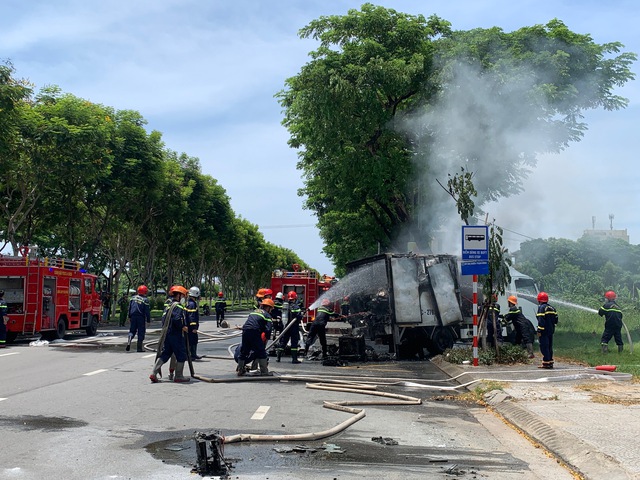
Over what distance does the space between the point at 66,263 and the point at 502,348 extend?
1644cm

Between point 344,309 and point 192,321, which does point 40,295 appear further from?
point 344,309

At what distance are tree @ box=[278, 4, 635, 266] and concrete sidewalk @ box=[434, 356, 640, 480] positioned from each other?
391 inches

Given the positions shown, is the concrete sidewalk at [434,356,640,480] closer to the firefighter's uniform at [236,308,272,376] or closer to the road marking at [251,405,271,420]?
the road marking at [251,405,271,420]

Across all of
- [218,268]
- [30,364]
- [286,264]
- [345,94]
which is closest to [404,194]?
[345,94]

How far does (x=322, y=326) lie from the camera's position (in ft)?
56.1

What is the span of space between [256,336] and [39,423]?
17.5ft

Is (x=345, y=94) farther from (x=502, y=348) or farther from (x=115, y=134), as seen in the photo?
(x=115, y=134)

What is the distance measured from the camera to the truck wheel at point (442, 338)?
18969 mm

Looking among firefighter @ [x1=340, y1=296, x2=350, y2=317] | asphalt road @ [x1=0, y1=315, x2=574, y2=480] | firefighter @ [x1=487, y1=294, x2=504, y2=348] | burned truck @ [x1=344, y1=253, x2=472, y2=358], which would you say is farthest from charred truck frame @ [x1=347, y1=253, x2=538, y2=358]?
asphalt road @ [x1=0, y1=315, x2=574, y2=480]

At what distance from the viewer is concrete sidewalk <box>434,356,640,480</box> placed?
6782mm

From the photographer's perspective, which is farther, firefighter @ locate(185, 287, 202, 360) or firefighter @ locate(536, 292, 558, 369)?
firefighter @ locate(185, 287, 202, 360)

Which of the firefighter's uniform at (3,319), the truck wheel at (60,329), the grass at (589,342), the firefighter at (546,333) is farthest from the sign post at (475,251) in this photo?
the truck wheel at (60,329)

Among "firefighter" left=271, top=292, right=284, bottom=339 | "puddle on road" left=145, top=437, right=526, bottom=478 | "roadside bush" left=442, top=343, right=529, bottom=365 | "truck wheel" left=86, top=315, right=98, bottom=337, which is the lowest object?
"puddle on road" left=145, top=437, right=526, bottom=478

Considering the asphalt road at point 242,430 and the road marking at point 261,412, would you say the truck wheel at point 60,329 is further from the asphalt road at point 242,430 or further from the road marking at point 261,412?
the road marking at point 261,412
